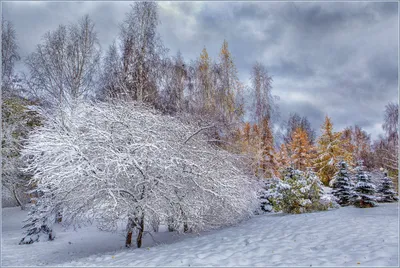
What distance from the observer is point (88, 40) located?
12062 millimetres

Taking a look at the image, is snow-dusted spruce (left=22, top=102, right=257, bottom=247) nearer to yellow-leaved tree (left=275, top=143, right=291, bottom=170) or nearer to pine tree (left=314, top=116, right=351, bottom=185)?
yellow-leaved tree (left=275, top=143, right=291, bottom=170)

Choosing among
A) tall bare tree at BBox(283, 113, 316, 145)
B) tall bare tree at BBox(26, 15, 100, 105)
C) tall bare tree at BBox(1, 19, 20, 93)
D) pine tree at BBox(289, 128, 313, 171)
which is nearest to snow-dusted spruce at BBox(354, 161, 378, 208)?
tall bare tree at BBox(26, 15, 100, 105)

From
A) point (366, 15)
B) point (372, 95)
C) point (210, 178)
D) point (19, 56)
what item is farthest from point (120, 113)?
point (372, 95)

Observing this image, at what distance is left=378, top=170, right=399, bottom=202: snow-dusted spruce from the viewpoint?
41.6 feet

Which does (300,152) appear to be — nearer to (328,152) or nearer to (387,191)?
(328,152)

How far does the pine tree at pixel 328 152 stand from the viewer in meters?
21.8

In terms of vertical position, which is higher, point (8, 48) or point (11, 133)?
point (8, 48)

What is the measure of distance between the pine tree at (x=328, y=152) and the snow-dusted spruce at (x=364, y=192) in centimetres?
1167

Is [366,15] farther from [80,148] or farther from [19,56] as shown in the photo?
[19,56]

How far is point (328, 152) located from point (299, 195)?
14.5 metres

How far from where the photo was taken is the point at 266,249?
4984mm

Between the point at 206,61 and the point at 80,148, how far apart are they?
10406mm

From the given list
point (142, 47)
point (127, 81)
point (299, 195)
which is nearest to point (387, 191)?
point (299, 195)

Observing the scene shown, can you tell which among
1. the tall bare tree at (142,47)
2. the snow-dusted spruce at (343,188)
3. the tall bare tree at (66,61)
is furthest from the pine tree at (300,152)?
the tall bare tree at (66,61)
